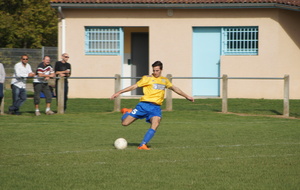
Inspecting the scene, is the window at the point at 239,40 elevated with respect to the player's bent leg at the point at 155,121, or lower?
elevated

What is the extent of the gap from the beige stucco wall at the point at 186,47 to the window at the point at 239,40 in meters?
0.30

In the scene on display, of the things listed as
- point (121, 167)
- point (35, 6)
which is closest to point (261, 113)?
point (121, 167)

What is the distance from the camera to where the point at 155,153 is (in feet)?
39.7

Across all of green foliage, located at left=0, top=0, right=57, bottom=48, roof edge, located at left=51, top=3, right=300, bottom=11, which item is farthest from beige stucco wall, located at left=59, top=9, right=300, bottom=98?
green foliage, located at left=0, top=0, right=57, bottom=48

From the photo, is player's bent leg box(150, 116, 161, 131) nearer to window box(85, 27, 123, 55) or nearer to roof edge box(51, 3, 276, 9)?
roof edge box(51, 3, 276, 9)

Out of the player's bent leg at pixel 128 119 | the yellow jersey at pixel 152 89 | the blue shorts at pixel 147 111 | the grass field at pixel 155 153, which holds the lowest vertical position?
the grass field at pixel 155 153

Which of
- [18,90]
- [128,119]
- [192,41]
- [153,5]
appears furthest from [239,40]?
[128,119]

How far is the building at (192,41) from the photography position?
1078 inches

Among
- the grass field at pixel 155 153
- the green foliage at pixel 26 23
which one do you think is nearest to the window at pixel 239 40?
the grass field at pixel 155 153

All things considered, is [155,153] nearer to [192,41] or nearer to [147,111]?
[147,111]

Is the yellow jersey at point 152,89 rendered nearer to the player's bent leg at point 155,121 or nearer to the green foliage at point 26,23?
the player's bent leg at point 155,121

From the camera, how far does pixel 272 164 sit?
10.9 m

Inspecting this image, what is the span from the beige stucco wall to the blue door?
35 cm

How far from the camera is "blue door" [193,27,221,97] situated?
28.1 m
